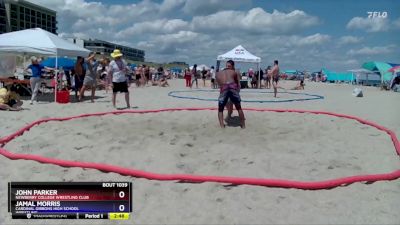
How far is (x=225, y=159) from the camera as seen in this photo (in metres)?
5.07

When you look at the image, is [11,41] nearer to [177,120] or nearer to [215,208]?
[177,120]

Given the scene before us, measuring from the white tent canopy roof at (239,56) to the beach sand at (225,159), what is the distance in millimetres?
14644

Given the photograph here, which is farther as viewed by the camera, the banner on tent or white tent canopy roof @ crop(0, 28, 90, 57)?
the banner on tent

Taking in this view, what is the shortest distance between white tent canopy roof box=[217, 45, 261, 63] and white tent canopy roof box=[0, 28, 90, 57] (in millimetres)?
12600

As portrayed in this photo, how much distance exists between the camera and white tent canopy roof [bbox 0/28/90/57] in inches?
432

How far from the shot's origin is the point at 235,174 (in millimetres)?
4520

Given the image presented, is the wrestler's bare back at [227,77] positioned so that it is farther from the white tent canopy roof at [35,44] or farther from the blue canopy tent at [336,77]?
the blue canopy tent at [336,77]

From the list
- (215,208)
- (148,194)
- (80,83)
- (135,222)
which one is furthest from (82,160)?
(80,83)

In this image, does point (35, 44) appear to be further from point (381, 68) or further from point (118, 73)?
point (381, 68)

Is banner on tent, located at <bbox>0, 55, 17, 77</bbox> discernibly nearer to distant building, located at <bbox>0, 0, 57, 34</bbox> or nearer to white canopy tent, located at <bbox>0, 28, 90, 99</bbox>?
white canopy tent, located at <bbox>0, 28, 90, 99</bbox>

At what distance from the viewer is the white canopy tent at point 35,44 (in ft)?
36.0

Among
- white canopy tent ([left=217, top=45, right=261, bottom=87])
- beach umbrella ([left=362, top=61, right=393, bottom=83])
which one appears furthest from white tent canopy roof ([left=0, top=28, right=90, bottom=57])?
beach umbrella ([left=362, top=61, right=393, bottom=83])
